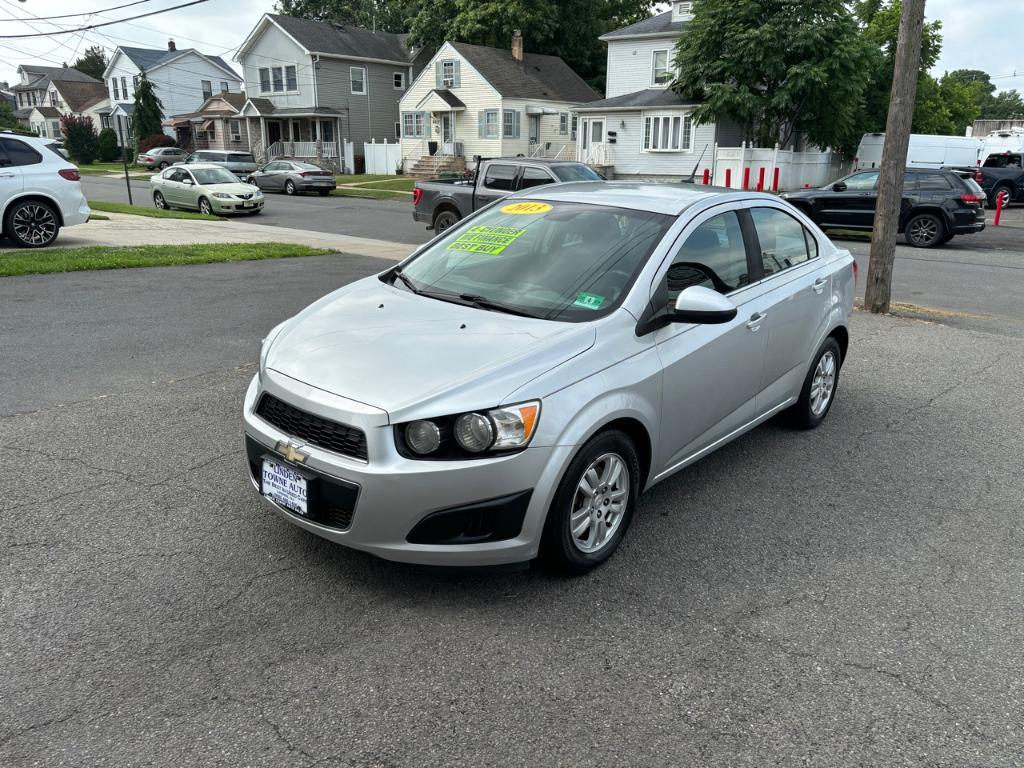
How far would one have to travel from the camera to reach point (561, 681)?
9.93ft

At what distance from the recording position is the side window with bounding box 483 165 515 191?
1562 centimetres

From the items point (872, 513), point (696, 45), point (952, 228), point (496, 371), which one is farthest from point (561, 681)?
point (696, 45)

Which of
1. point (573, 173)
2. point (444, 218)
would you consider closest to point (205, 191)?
point (444, 218)

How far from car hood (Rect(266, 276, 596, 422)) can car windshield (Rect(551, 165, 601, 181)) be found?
11485mm

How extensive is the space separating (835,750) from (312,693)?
5.88ft

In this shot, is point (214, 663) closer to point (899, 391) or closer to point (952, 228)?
point (899, 391)

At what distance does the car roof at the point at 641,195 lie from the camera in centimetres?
460

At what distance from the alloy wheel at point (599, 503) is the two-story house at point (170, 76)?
67.2m

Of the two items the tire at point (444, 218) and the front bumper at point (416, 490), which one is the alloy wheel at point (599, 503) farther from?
the tire at point (444, 218)

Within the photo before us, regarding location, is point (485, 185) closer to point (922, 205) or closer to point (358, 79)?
point (922, 205)

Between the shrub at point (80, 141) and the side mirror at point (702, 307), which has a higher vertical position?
the shrub at point (80, 141)

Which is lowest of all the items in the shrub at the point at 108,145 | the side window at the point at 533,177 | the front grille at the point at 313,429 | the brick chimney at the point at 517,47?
the front grille at the point at 313,429

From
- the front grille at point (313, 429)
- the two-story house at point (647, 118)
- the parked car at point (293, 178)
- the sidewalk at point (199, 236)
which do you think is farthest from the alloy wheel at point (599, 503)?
the two-story house at point (647, 118)

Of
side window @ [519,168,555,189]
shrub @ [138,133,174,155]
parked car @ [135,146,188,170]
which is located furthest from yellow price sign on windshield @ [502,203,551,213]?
shrub @ [138,133,174,155]
